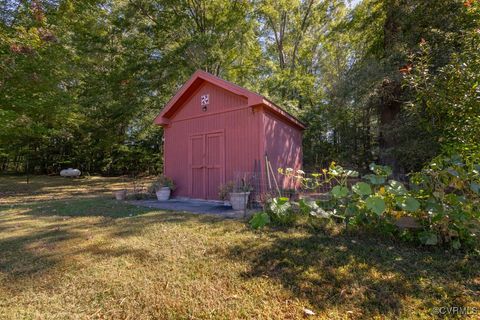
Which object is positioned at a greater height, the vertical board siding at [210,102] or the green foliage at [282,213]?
the vertical board siding at [210,102]

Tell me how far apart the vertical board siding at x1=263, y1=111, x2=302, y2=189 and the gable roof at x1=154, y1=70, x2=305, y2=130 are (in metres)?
0.22

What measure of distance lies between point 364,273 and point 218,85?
20.0 feet

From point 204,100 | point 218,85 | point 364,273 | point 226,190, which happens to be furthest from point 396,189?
point 204,100

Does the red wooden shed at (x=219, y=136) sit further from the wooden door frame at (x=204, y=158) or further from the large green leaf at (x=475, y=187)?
the large green leaf at (x=475, y=187)

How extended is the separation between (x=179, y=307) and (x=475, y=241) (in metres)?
3.70

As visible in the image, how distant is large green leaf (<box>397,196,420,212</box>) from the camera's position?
319 cm

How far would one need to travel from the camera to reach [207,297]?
2.38 meters

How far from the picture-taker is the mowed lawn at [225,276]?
2.22 m

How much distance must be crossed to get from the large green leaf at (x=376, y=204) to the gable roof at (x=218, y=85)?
3.93 meters

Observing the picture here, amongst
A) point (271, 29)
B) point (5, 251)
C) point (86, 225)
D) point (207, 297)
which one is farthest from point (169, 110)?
point (271, 29)

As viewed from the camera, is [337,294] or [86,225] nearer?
[337,294]

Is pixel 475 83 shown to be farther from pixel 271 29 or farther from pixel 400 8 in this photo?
pixel 271 29

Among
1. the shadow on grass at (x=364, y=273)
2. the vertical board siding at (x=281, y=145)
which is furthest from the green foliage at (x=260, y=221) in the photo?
the vertical board siding at (x=281, y=145)

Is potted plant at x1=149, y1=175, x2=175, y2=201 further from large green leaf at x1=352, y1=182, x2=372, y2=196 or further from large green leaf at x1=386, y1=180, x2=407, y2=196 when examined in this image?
large green leaf at x1=386, y1=180, x2=407, y2=196
